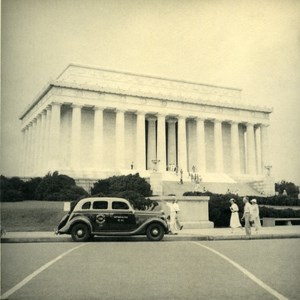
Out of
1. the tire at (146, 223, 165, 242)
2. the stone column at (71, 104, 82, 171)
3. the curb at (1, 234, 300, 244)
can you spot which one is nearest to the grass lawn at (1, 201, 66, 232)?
the curb at (1, 234, 300, 244)

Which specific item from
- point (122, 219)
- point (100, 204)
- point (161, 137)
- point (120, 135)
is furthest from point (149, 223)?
point (161, 137)

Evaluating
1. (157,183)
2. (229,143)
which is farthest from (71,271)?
(229,143)

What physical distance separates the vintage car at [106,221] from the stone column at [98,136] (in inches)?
1578

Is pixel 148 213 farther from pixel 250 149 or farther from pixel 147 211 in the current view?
pixel 250 149

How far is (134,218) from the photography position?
1945cm

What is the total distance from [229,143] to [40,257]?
61.9 metres

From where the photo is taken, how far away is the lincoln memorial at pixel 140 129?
5800cm

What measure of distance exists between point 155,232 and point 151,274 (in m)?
Answer: 9.48

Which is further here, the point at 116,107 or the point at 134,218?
the point at 116,107

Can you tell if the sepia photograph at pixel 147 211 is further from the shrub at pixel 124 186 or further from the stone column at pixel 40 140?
the stone column at pixel 40 140

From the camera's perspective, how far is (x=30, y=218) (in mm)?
27406

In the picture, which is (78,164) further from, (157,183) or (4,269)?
Answer: (4,269)

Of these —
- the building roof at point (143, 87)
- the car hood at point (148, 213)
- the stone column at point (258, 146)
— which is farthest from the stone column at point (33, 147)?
the car hood at point (148, 213)

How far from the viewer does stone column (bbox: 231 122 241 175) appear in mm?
68375
